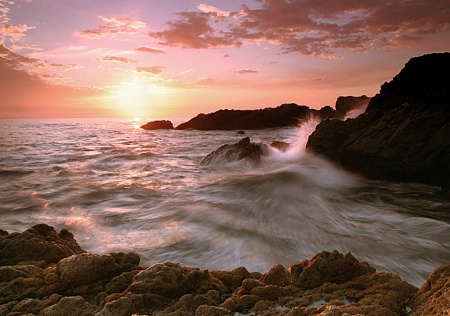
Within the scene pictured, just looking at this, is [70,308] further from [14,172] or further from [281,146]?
[281,146]

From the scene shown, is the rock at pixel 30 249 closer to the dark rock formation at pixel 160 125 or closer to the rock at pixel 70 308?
the rock at pixel 70 308

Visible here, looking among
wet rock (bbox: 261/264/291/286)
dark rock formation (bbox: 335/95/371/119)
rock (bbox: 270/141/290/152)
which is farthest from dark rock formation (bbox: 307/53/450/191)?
dark rock formation (bbox: 335/95/371/119)

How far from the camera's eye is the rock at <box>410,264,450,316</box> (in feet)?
6.99

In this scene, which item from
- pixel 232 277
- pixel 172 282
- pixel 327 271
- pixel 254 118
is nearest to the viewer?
pixel 172 282

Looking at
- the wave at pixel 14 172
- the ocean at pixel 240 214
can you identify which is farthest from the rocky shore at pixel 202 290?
the wave at pixel 14 172

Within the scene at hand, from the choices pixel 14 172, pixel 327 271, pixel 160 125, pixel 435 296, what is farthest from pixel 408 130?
pixel 160 125

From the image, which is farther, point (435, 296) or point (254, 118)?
point (254, 118)

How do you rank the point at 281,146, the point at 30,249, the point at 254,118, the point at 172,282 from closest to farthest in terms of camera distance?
the point at 172,282 → the point at 30,249 → the point at 281,146 → the point at 254,118

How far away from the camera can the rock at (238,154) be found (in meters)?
14.6

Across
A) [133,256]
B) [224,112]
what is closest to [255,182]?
[133,256]

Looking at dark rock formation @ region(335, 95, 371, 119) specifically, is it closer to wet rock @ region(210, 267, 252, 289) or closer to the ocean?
the ocean

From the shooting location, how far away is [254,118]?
53.9m

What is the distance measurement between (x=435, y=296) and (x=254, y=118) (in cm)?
5228

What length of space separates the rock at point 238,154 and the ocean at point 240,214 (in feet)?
3.82
